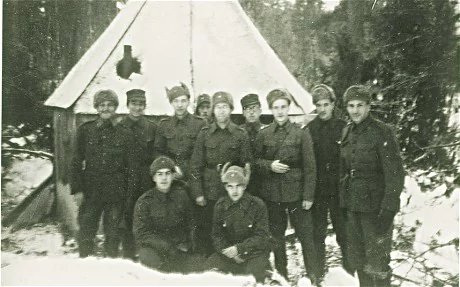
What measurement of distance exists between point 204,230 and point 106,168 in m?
0.76

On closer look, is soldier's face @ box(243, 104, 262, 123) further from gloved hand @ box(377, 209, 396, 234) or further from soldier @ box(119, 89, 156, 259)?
gloved hand @ box(377, 209, 396, 234)

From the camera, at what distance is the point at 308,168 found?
8.54 ft

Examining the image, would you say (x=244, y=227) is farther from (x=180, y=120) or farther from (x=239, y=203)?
(x=180, y=120)

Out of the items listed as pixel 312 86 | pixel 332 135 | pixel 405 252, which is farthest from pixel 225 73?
pixel 405 252

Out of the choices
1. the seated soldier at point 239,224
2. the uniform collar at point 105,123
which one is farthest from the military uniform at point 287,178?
the uniform collar at point 105,123

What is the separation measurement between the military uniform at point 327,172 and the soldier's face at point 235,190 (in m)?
0.50

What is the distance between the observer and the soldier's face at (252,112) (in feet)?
8.86

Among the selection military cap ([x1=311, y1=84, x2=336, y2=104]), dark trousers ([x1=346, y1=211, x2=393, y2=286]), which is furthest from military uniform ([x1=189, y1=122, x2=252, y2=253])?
dark trousers ([x1=346, y1=211, x2=393, y2=286])

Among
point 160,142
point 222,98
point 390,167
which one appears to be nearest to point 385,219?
point 390,167

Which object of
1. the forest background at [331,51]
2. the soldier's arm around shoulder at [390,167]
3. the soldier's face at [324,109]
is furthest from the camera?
the forest background at [331,51]

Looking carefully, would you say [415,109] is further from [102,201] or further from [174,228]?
[102,201]

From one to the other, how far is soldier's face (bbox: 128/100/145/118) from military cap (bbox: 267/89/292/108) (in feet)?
2.78

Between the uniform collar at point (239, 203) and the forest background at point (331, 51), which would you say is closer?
the uniform collar at point (239, 203)

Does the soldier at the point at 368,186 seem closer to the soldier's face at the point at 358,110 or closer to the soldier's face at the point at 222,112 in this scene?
the soldier's face at the point at 358,110
